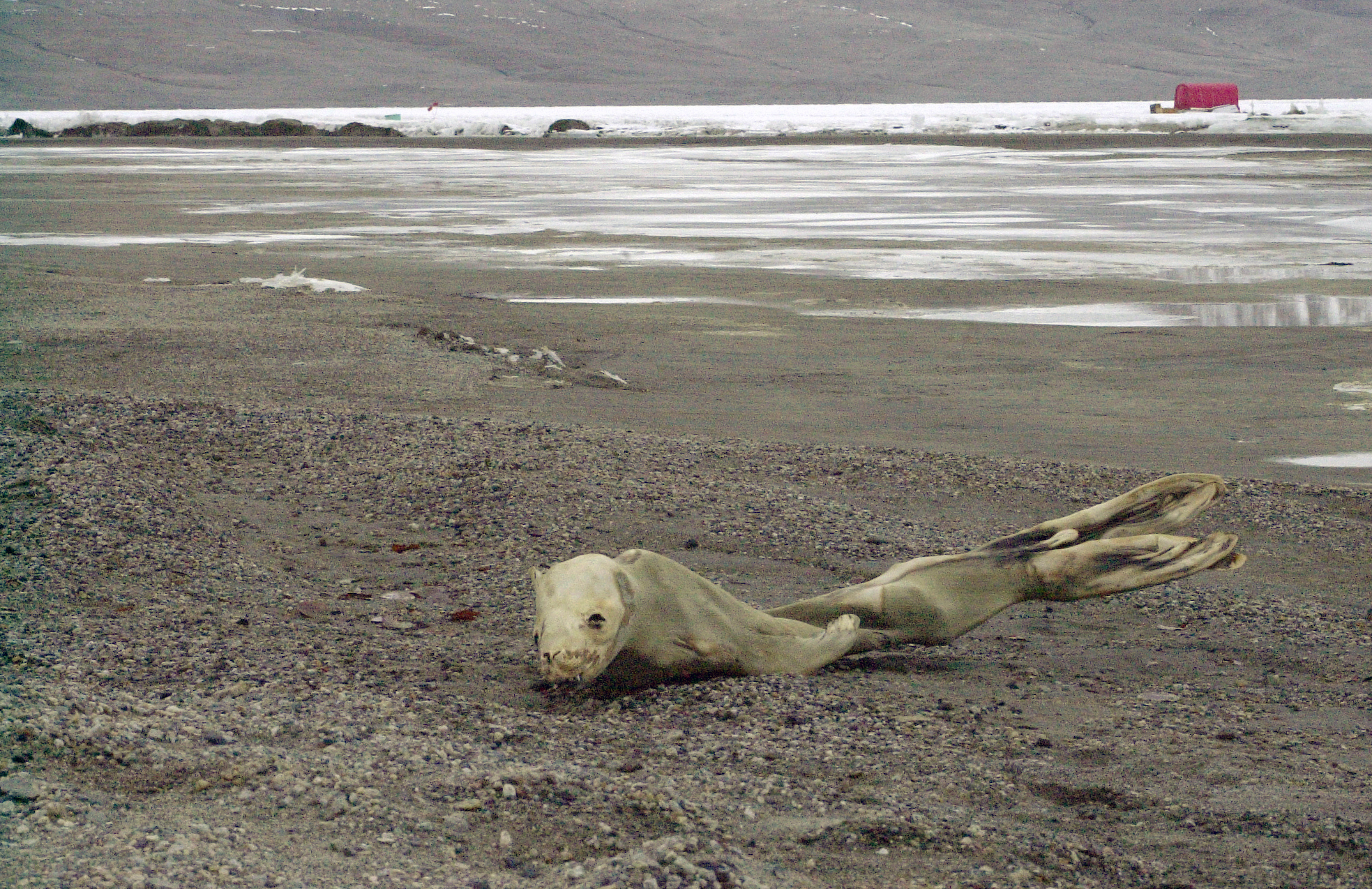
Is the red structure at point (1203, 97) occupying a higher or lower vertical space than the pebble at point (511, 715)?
higher

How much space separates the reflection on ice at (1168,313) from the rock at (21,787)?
10707 mm

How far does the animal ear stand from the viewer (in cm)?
434

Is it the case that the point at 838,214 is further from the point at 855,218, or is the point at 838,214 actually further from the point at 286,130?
Result: the point at 286,130

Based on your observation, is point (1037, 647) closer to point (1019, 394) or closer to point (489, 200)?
point (1019, 394)

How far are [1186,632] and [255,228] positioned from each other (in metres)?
20.4

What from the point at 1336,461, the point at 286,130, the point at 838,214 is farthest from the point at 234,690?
the point at 286,130

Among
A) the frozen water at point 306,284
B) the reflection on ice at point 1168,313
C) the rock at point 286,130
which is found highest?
the rock at point 286,130

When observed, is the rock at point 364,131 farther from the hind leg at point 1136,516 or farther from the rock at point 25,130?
the hind leg at point 1136,516

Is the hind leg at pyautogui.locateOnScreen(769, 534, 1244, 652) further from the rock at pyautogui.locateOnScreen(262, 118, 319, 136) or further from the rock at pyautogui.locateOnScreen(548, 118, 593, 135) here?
the rock at pyautogui.locateOnScreen(548, 118, 593, 135)

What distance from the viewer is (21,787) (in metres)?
3.49

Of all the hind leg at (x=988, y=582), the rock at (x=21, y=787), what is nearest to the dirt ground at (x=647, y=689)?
the rock at (x=21, y=787)

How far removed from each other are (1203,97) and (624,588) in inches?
3402

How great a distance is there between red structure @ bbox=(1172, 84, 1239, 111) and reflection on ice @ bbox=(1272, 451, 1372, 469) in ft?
259

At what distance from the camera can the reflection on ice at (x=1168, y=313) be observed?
13.0 metres
